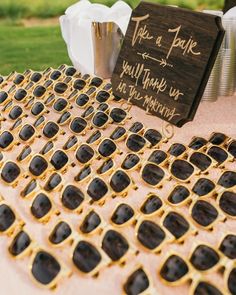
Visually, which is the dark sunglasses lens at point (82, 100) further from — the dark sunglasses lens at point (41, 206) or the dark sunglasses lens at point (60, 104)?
the dark sunglasses lens at point (41, 206)

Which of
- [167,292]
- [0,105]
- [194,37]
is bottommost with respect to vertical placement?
[167,292]

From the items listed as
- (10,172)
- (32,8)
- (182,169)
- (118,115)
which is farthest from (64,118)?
(32,8)

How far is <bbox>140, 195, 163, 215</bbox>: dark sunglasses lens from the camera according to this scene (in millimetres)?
1248

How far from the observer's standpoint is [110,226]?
3.84ft

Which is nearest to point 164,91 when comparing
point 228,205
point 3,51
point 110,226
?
point 228,205

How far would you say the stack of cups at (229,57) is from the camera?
188cm

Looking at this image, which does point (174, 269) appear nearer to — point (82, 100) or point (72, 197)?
point (72, 197)

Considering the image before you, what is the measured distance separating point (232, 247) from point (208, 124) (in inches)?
33.1

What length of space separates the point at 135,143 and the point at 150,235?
57 centimetres

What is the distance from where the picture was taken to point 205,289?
0.97 meters

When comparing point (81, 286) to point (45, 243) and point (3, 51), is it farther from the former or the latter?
point (3, 51)

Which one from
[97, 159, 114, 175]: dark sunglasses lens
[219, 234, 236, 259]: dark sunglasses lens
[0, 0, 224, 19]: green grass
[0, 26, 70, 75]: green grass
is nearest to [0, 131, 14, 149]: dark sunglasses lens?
[97, 159, 114, 175]: dark sunglasses lens

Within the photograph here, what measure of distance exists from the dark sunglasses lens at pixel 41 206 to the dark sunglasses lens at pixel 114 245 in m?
0.24

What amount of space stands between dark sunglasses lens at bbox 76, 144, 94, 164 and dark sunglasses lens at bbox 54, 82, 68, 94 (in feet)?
2.26
